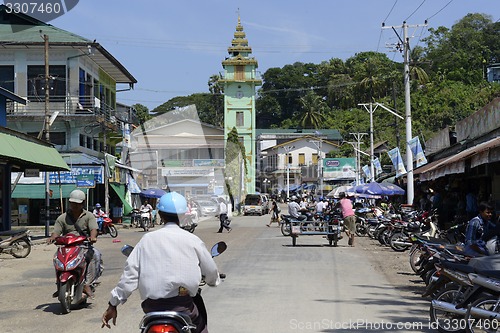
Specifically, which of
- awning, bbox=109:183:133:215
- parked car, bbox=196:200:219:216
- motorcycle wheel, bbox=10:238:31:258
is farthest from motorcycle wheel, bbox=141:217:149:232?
parked car, bbox=196:200:219:216

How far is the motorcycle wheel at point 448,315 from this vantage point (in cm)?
820

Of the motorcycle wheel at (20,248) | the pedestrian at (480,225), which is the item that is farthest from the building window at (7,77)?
the pedestrian at (480,225)

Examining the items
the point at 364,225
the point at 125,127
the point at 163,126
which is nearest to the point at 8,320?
the point at 364,225

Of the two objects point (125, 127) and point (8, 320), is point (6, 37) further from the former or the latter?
point (8, 320)

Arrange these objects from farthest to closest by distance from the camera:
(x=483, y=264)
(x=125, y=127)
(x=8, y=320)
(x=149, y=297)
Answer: (x=125, y=127) < (x=8, y=320) < (x=483, y=264) < (x=149, y=297)

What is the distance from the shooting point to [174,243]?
519cm

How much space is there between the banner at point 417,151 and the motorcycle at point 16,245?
17.7 metres

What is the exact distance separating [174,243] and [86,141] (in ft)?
122

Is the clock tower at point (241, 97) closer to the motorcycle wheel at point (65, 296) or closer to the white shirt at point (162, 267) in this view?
the motorcycle wheel at point (65, 296)

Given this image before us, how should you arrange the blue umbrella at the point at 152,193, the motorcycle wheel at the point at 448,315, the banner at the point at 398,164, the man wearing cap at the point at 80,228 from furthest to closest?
the blue umbrella at the point at 152,193 < the banner at the point at 398,164 < the man wearing cap at the point at 80,228 < the motorcycle wheel at the point at 448,315

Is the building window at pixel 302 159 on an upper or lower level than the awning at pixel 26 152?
upper

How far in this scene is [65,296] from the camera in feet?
32.5

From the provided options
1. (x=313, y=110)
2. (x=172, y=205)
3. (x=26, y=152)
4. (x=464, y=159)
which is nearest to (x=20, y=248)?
(x=26, y=152)

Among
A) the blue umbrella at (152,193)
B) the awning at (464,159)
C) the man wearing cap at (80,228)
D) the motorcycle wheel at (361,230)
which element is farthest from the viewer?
the blue umbrella at (152,193)
